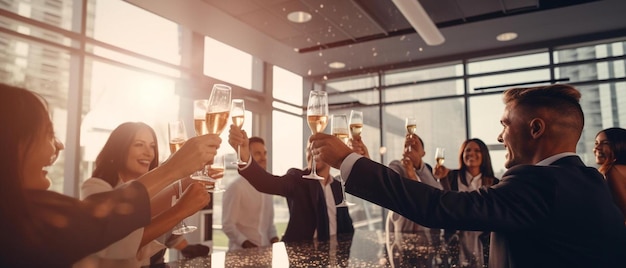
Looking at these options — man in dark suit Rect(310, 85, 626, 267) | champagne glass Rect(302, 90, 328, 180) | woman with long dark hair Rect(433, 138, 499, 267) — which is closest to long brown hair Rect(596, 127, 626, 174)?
woman with long dark hair Rect(433, 138, 499, 267)

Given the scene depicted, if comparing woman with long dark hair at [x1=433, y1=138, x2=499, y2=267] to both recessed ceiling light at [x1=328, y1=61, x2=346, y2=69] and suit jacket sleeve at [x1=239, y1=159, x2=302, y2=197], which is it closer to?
suit jacket sleeve at [x1=239, y1=159, x2=302, y2=197]

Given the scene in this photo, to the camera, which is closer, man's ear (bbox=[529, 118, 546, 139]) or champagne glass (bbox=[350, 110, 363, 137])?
man's ear (bbox=[529, 118, 546, 139])

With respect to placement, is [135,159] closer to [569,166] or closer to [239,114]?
[239,114]

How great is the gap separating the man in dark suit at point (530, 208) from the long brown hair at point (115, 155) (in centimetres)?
131

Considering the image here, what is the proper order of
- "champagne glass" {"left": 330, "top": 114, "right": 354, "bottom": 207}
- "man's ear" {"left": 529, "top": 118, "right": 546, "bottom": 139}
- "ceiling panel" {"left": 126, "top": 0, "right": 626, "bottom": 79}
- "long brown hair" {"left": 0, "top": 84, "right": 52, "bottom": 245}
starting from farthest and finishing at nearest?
"ceiling panel" {"left": 126, "top": 0, "right": 626, "bottom": 79} → "champagne glass" {"left": 330, "top": 114, "right": 354, "bottom": 207} → "man's ear" {"left": 529, "top": 118, "right": 546, "bottom": 139} → "long brown hair" {"left": 0, "top": 84, "right": 52, "bottom": 245}

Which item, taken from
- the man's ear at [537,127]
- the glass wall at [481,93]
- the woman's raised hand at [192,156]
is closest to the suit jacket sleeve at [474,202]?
the man's ear at [537,127]

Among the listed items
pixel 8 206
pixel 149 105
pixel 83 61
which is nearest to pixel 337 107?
pixel 149 105

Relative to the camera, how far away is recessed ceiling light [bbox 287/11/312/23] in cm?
465

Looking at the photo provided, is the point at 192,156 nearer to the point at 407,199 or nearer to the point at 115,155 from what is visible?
the point at 407,199

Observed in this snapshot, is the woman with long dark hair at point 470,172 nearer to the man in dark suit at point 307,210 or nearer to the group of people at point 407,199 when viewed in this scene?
the man in dark suit at point 307,210

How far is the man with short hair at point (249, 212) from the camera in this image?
142 inches

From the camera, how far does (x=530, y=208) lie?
0.99 m

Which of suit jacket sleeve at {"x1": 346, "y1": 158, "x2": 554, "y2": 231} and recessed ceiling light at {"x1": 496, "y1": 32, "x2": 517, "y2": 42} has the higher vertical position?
recessed ceiling light at {"x1": 496, "y1": 32, "x2": 517, "y2": 42}

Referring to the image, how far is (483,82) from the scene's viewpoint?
631cm
